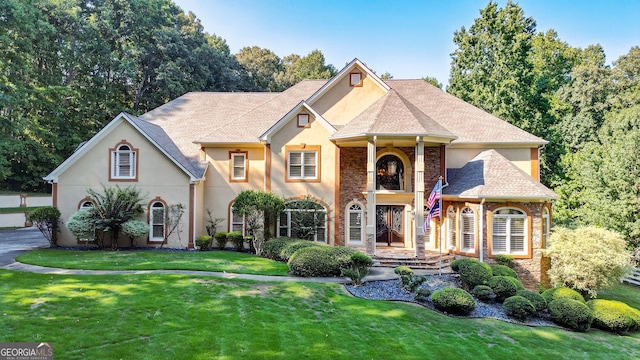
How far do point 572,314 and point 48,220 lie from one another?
24.0 m

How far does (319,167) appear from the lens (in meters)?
18.8

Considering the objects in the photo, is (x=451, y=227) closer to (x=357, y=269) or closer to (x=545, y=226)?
(x=545, y=226)

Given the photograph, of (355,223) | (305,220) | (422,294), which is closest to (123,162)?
(305,220)

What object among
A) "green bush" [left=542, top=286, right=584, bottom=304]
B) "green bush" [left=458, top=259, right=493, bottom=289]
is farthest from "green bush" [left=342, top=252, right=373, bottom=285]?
"green bush" [left=542, top=286, right=584, bottom=304]

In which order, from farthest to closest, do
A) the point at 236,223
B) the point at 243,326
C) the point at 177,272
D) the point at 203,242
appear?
the point at 236,223, the point at 203,242, the point at 177,272, the point at 243,326

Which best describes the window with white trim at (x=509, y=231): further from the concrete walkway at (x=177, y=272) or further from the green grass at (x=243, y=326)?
the green grass at (x=243, y=326)

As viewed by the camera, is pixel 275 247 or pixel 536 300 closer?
pixel 536 300

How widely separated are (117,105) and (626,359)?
4326 cm

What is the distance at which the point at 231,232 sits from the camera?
1927 cm

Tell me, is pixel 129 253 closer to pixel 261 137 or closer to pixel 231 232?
pixel 231 232

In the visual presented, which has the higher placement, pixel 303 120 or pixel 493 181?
pixel 303 120

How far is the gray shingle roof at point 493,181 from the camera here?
15.6 m

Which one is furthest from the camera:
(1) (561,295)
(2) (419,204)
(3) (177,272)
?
(2) (419,204)

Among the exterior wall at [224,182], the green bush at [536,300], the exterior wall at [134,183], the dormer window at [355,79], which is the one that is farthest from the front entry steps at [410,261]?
the exterior wall at [134,183]
